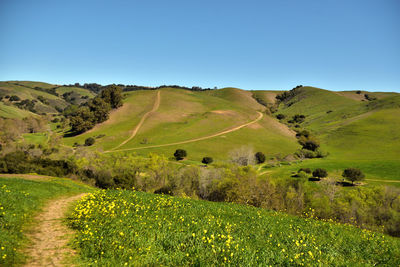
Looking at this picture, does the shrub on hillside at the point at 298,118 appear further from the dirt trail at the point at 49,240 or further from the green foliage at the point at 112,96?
the dirt trail at the point at 49,240

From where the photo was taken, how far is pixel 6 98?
7126 inches

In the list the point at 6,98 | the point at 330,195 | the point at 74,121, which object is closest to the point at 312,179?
the point at 330,195

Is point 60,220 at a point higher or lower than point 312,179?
higher

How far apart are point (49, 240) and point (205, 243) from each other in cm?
624

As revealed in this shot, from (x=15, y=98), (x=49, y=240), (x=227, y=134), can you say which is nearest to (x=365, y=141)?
(x=227, y=134)

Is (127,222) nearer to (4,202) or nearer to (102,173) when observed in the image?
(4,202)

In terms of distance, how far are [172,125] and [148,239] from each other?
8982 cm

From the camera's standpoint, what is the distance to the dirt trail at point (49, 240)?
695 centimetres

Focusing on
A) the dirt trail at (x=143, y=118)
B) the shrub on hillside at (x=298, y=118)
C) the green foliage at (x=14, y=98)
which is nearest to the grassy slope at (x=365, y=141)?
the shrub on hillside at (x=298, y=118)

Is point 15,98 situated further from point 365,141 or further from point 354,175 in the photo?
point 365,141

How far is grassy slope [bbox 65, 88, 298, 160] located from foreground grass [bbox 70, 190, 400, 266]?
5949 cm

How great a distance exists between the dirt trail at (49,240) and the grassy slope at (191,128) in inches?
2317

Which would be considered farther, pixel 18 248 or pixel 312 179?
pixel 312 179

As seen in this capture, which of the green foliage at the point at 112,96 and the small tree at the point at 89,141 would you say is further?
the green foliage at the point at 112,96
